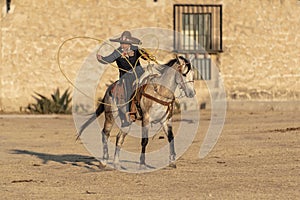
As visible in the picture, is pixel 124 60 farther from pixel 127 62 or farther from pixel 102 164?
pixel 102 164

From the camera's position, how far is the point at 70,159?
14.7 meters

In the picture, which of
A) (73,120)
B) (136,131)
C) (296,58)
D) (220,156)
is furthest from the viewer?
(296,58)

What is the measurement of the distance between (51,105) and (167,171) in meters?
12.2

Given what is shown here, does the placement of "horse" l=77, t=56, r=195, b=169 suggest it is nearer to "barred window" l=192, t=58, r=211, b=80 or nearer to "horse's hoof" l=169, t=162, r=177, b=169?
"horse's hoof" l=169, t=162, r=177, b=169

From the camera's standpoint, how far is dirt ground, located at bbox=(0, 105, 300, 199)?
1051cm

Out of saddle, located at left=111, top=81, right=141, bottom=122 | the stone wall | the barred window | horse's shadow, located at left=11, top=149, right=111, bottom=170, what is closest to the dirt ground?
horse's shadow, located at left=11, top=149, right=111, bottom=170

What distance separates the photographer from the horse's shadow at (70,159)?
13.8 meters

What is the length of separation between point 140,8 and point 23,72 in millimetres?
4130

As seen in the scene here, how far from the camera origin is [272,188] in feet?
34.9

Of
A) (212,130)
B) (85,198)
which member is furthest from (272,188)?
(212,130)

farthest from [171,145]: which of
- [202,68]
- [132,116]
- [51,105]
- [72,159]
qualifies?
[202,68]

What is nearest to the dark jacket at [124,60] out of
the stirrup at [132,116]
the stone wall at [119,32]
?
the stirrup at [132,116]

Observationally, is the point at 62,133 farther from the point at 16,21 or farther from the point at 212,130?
the point at 16,21

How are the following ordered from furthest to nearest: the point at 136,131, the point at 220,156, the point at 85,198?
1. the point at 136,131
2. the point at 220,156
3. the point at 85,198
